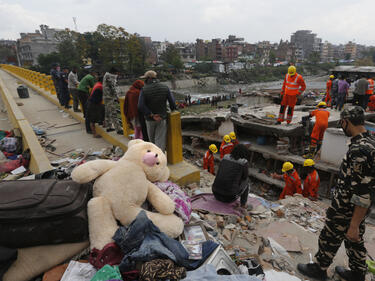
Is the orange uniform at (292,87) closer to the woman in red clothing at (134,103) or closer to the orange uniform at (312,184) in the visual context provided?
the orange uniform at (312,184)

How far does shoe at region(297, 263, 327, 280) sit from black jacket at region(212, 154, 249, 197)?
5.09ft

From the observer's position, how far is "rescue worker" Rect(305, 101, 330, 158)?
705 cm

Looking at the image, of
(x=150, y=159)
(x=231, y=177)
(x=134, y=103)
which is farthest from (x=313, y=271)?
(x=134, y=103)

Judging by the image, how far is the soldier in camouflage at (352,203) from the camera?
80.7 inches

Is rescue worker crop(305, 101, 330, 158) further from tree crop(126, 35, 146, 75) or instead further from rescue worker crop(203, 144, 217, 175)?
tree crop(126, 35, 146, 75)

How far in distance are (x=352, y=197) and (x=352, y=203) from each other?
113mm

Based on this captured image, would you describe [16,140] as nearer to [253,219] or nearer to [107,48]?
[253,219]

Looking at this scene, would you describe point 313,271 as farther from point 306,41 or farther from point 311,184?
point 306,41

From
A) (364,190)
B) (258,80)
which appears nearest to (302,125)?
(364,190)

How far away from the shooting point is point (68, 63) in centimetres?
4134

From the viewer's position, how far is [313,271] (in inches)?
103

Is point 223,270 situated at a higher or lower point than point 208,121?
higher

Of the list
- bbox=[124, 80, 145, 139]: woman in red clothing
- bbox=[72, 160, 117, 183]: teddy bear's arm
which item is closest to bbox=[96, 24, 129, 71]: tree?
bbox=[124, 80, 145, 139]: woman in red clothing

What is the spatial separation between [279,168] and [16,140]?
28.6ft
